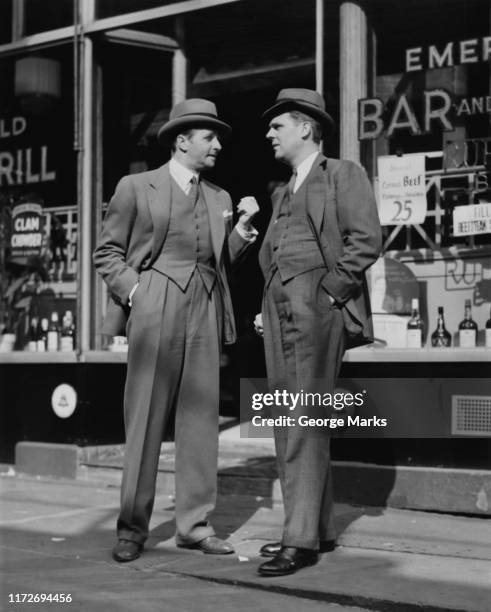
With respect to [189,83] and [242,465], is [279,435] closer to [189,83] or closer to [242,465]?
[242,465]

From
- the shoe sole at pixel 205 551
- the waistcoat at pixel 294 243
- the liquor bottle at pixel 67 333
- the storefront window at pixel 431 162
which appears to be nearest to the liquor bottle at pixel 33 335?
the liquor bottle at pixel 67 333

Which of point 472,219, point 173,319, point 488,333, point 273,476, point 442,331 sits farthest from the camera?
point 273,476

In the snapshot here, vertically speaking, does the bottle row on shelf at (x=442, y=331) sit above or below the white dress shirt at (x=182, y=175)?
below

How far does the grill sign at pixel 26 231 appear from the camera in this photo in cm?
878

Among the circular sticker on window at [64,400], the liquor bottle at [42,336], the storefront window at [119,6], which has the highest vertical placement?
the storefront window at [119,6]

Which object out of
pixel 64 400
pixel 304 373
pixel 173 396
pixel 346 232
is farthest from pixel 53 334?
pixel 346 232

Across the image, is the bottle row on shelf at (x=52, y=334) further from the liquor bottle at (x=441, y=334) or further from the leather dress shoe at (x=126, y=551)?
the leather dress shoe at (x=126, y=551)

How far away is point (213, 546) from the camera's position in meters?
5.22

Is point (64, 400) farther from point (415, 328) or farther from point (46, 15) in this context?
point (46, 15)

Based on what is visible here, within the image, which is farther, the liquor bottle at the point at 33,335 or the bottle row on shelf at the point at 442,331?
the liquor bottle at the point at 33,335

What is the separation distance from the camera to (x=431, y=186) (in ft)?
23.1

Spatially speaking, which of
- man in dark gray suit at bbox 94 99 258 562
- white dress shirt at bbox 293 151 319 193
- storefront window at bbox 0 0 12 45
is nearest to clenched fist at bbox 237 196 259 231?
man in dark gray suit at bbox 94 99 258 562

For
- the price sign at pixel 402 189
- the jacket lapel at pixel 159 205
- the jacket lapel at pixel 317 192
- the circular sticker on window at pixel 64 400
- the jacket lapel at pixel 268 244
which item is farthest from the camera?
the circular sticker on window at pixel 64 400

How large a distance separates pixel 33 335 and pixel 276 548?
165 inches
